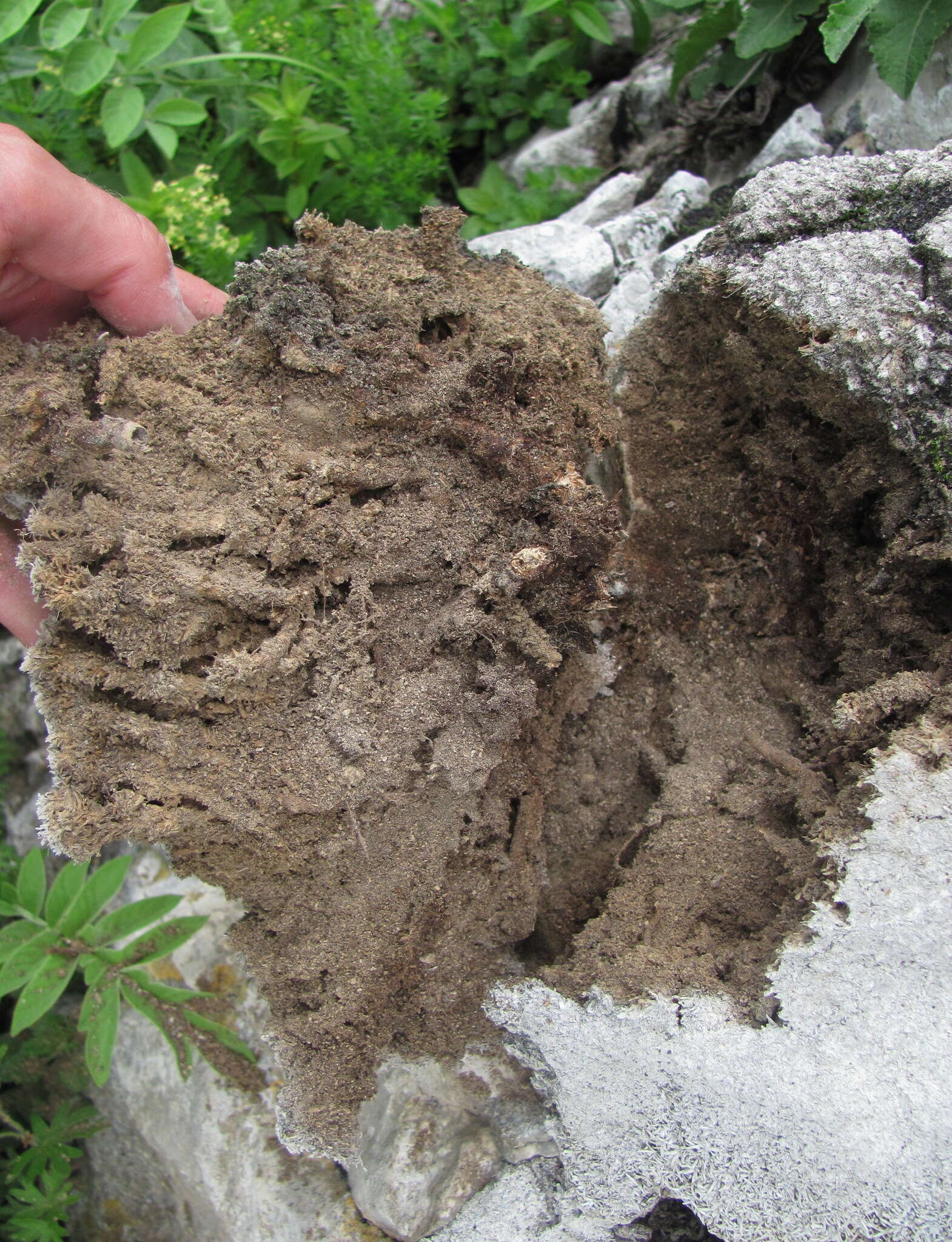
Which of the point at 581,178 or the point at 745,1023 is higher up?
the point at 581,178

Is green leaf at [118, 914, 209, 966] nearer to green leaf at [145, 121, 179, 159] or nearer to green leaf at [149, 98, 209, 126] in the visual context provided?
green leaf at [145, 121, 179, 159]

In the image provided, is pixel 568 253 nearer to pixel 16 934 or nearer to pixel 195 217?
pixel 195 217

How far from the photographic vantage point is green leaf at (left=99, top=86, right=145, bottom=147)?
254 centimetres

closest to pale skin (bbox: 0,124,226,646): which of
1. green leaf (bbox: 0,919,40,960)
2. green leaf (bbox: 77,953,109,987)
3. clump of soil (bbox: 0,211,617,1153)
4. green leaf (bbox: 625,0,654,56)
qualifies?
clump of soil (bbox: 0,211,617,1153)

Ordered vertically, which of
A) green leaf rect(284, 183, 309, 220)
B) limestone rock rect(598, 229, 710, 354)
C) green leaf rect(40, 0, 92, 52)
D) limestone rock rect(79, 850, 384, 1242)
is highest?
green leaf rect(40, 0, 92, 52)

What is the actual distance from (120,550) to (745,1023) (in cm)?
160

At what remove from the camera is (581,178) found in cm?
321

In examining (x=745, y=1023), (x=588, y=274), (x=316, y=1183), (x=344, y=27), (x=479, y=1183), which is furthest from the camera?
(x=344, y=27)

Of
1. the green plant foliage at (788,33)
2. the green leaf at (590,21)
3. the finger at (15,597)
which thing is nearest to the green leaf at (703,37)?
the green plant foliage at (788,33)

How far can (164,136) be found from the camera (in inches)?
106

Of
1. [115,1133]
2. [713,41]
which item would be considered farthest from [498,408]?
[115,1133]

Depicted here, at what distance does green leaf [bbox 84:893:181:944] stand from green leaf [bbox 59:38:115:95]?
2380mm

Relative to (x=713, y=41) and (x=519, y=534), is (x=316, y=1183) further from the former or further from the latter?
(x=713, y=41)

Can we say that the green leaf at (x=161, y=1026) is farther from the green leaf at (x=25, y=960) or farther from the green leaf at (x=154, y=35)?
the green leaf at (x=154, y=35)
